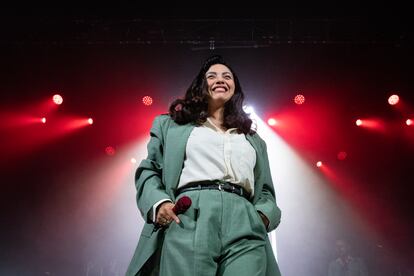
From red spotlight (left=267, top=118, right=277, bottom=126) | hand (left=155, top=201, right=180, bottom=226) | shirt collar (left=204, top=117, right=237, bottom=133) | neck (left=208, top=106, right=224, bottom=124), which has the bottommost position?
hand (left=155, top=201, right=180, bottom=226)

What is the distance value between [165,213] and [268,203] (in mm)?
487

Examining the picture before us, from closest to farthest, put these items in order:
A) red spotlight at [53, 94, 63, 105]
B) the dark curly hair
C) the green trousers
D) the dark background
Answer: the green trousers
the dark curly hair
the dark background
red spotlight at [53, 94, 63, 105]

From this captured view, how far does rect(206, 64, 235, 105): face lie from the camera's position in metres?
2.22

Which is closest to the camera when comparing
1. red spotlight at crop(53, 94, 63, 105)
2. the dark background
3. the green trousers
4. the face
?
the green trousers

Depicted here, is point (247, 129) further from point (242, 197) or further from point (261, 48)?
point (261, 48)

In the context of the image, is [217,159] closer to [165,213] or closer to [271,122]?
[165,213]

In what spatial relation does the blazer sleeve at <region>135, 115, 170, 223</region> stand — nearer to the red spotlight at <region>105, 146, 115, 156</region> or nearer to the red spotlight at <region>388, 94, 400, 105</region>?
the red spotlight at <region>105, 146, 115, 156</region>

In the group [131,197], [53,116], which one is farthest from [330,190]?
[53,116]

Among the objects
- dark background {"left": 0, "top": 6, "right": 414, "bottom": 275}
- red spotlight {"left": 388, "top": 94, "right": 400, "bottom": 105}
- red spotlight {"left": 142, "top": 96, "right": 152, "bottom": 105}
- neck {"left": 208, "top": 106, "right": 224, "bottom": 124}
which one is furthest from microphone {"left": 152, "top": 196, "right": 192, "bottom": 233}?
red spotlight {"left": 388, "top": 94, "right": 400, "bottom": 105}

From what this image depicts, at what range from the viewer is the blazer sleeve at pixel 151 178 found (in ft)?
5.81

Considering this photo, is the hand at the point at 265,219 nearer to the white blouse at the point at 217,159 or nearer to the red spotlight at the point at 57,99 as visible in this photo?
the white blouse at the point at 217,159

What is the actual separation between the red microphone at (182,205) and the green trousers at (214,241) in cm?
4

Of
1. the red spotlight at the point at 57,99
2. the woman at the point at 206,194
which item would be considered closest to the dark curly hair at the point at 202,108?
the woman at the point at 206,194

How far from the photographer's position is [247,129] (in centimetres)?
216
